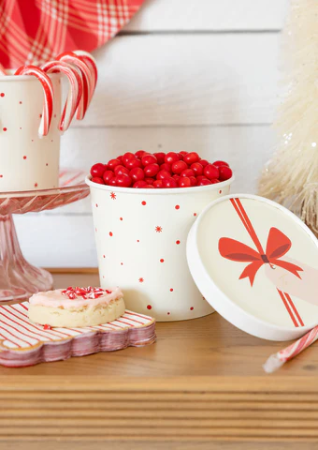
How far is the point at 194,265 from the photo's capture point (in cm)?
74

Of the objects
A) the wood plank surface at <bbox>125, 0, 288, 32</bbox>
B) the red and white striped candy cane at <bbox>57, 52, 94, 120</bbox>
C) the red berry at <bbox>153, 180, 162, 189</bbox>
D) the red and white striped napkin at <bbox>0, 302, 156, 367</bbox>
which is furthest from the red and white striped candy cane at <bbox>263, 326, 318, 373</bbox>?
Result: the wood plank surface at <bbox>125, 0, 288, 32</bbox>

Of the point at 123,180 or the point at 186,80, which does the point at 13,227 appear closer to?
the point at 123,180

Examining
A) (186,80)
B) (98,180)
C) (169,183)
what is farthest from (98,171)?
(186,80)

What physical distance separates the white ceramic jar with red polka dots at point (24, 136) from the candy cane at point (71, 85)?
13mm

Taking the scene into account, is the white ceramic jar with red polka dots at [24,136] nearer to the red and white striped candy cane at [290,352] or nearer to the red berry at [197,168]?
the red berry at [197,168]

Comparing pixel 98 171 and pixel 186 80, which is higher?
pixel 186 80

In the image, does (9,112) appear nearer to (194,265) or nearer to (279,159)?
(194,265)

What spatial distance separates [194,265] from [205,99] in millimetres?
481

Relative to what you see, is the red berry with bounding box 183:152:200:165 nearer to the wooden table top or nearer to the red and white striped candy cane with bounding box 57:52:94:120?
the red and white striped candy cane with bounding box 57:52:94:120

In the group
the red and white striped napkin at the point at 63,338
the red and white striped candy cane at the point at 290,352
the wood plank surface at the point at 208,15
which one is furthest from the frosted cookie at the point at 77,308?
the wood plank surface at the point at 208,15

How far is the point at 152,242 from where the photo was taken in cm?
80

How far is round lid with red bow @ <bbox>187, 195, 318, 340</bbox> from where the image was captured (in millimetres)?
708

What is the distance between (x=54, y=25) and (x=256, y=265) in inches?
24.4

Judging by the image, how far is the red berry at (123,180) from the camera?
794 millimetres
